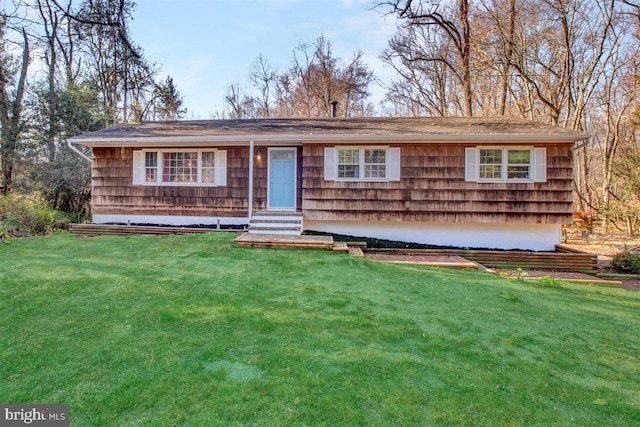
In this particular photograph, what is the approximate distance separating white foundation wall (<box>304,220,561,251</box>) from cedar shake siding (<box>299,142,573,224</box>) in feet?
1.06

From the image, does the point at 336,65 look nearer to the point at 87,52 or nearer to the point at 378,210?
the point at 87,52

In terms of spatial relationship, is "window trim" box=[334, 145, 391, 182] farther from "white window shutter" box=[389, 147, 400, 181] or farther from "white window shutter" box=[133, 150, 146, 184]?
"white window shutter" box=[133, 150, 146, 184]

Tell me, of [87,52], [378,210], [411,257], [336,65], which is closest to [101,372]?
[411,257]

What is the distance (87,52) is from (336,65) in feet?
48.4

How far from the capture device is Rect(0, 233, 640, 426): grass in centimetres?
199

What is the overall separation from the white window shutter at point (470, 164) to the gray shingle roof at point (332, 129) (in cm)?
50

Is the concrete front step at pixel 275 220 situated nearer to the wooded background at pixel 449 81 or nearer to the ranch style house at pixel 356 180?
the ranch style house at pixel 356 180

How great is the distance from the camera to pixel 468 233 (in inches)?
360

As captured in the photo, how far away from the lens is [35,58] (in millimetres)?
14547

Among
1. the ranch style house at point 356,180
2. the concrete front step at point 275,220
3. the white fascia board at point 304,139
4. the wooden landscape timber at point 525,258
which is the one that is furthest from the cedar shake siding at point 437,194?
the wooden landscape timber at point 525,258

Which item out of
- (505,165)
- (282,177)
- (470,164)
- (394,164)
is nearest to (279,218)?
(282,177)

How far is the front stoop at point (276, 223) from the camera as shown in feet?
28.2

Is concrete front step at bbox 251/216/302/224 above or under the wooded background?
under

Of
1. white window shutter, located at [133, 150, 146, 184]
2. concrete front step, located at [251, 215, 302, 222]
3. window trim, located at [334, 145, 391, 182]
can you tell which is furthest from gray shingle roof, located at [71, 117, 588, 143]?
concrete front step, located at [251, 215, 302, 222]
